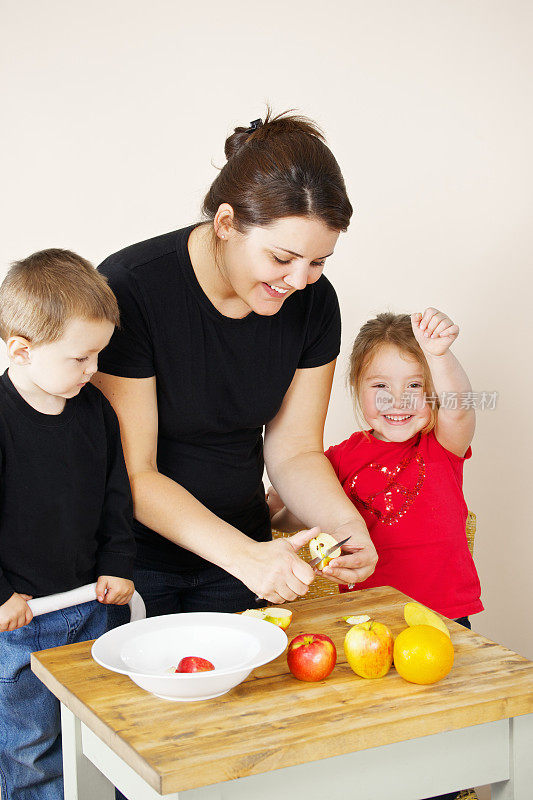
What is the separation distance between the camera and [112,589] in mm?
1656

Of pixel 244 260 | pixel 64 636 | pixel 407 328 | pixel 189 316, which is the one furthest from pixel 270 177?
pixel 64 636

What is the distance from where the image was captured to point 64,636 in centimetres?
162

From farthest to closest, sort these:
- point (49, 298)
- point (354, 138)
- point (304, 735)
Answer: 1. point (354, 138)
2. point (49, 298)
3. point (304, 735)

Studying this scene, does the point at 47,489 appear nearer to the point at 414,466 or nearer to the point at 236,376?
the point at 236,376

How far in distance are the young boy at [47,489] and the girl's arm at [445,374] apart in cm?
73

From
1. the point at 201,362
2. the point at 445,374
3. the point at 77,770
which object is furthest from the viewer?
the point at 445,374

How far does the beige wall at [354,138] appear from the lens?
110 inches

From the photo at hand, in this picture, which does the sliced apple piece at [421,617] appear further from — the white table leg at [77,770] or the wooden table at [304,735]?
the white table leg at [77,770]

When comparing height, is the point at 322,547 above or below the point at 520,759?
above

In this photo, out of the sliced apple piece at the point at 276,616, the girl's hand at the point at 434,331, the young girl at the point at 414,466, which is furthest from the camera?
the young girl at the point at 414,466

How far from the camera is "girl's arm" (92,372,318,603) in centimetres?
146

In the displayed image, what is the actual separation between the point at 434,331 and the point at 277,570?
0.76 meters

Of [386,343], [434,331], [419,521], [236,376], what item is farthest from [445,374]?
[236,376]

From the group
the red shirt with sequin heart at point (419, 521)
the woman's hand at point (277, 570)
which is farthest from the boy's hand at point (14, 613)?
the red shirt with sequin heart at point (419, 521)
